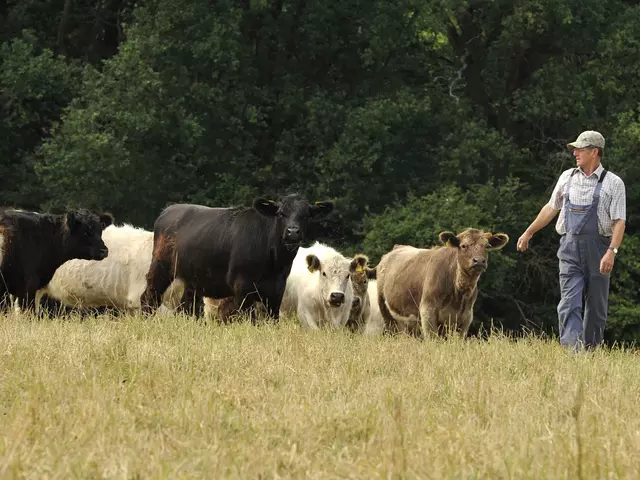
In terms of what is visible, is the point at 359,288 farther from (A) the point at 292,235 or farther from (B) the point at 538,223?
(B) the point at 538,223

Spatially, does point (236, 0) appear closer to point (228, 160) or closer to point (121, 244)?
point (228, 160)

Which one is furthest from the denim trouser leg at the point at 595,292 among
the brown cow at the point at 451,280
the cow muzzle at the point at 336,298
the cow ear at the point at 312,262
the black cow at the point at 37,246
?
the black cow at the point at 37,246

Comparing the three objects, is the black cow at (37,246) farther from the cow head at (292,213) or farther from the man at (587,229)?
the man at (587,229)

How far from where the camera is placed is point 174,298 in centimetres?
1493

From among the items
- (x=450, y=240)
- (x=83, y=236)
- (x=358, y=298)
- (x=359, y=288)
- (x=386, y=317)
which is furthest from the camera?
(x=386, y=317)

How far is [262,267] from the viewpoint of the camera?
12859mm

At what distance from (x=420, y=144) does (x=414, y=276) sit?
1513 cm

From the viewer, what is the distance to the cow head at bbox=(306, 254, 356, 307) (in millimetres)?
14648

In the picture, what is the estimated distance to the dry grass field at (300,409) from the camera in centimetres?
509

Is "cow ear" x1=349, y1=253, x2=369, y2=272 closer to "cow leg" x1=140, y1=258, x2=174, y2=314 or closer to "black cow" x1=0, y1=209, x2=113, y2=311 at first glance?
"cow leg" x1=140, y1=258, x2=174, y2=314

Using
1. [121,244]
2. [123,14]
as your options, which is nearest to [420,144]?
[123,14]

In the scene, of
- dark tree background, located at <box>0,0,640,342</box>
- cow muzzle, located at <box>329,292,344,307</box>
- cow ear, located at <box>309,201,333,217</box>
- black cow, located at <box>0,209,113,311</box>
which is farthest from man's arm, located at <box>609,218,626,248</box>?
dark tree background, located at <box>0,0,640,342</box>

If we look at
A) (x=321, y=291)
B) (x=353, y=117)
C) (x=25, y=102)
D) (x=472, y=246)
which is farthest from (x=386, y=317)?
(x=25, y=102)

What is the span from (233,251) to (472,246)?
2.51m
